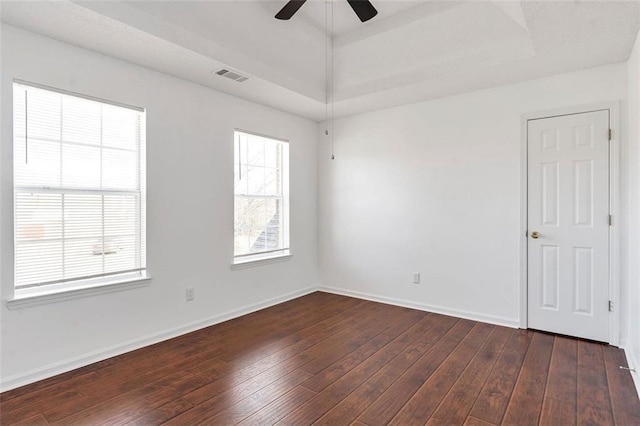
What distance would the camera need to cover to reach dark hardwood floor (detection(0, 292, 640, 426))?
215 cm

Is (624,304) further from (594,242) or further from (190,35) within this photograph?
(190,35)

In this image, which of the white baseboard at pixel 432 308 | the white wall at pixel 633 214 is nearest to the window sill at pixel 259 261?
the white baseboard at pixel 432 308

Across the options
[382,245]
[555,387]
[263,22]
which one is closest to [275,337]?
[382,245]

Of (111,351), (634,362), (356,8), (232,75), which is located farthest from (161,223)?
(634,362)

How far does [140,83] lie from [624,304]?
15.9 ft

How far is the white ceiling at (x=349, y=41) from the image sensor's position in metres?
2.45

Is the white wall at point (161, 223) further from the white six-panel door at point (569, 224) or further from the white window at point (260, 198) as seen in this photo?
the white six-panel door at point (569, 224)

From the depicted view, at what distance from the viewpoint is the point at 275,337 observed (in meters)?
3.42

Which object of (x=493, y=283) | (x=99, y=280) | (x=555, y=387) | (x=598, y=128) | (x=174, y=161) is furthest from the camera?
(x=493, y=283)

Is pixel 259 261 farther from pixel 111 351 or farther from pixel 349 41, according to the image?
pixel 349 41

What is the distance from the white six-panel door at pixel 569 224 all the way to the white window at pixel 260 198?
2.99 meters

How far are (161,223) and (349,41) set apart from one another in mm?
2864

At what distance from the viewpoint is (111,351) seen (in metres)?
2.95

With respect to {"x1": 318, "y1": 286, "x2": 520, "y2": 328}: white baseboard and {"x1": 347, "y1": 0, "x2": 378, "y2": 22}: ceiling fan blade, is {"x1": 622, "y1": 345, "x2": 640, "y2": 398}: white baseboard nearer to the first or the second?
{"x1": 318, "y1": 286, "x2": 520, "y2": 328}: white baseboard
